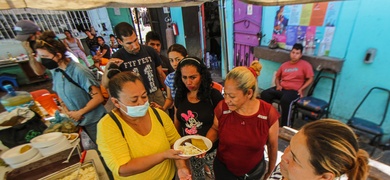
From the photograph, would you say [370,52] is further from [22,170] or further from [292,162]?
[22,170]

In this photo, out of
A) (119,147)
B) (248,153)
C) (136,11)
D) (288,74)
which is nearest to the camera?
(119,147)

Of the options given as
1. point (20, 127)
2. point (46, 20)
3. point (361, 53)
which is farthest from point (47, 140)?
point (46, 20)

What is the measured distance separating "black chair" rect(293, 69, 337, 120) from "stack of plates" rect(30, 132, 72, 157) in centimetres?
376

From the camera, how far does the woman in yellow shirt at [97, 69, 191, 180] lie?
1.25 m

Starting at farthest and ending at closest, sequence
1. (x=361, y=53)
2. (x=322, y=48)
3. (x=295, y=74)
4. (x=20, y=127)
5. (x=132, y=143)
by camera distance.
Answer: (x=295, y=74)
(x=322, y=48)
(x=361, y=53)
(x=20, y=127)
(x=132, y=143)

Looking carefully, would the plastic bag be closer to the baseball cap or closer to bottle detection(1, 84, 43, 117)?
bottle detection(1, 84, 43, 117)

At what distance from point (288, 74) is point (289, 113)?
835 millimetres

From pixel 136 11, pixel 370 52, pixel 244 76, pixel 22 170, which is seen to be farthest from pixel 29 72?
pixel 370 52

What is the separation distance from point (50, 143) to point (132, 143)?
2.96 ft

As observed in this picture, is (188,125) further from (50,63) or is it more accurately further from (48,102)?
(48,102)

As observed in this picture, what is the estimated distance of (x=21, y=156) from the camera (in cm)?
154

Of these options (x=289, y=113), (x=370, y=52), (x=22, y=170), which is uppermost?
(x=370, y=52)

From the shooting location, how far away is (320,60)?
11.3 ft

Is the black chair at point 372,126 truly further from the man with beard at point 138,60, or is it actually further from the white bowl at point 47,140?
the white bowl at point 47,140
